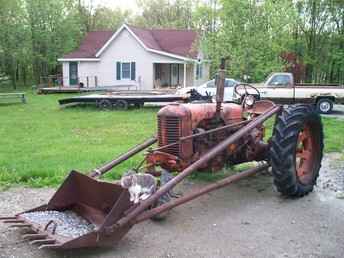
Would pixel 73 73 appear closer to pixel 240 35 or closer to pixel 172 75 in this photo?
pixel 172 75

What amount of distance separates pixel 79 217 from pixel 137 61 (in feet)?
78.2

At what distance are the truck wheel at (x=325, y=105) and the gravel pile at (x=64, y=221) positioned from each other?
43.9 ft

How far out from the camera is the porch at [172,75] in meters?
29.2

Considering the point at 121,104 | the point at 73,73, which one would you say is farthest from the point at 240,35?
the point at 73,73

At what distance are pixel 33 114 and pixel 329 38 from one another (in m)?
18.7

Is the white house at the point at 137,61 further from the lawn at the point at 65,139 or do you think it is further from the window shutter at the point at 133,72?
the lawn at the point at 65,139

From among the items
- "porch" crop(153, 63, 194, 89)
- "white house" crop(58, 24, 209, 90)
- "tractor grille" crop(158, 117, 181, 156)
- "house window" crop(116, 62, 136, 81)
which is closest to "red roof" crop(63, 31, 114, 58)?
"white house" crop(58, 24, 209, 90)

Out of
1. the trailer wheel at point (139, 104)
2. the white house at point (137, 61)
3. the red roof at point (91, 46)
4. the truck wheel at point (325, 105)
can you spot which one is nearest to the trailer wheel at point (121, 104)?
the trailer wheel at point (139, 104)

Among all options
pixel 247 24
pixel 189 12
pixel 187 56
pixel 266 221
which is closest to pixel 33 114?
pixel 247 24

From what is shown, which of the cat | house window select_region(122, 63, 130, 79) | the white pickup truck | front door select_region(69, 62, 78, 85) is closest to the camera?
the cat

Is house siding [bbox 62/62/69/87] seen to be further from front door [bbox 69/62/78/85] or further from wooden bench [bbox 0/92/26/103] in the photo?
wooden bench [bbox 0/92/26/103]

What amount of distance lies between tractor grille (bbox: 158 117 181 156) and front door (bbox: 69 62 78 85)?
994 inches

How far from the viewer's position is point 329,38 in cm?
2575

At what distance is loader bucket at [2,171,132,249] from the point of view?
351 centimetres
